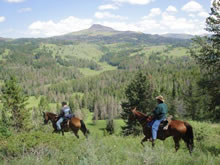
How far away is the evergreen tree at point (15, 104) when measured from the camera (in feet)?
127

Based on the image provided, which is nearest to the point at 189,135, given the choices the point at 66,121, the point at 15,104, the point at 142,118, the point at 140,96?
the point at 142,118

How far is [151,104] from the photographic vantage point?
3372cm

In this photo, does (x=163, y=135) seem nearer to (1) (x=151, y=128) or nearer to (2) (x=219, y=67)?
(1) (x=151, y=128)

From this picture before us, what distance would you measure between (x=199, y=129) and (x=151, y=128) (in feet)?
21.9

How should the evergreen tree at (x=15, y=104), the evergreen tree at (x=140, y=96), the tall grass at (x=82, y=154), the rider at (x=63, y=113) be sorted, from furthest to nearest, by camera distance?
the evergreen tree at (x=15, y=104), the evergreen tree at (x=140, y=96), the rider at (x=63, y=113), the tall grass at (x=82, y=154)

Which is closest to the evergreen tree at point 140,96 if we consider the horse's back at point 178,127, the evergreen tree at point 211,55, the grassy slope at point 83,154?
the evergreen tree at point 211,55

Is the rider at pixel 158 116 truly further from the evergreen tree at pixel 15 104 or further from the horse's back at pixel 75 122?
the evergreen tree at pixel 15 104

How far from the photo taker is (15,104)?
39594mm

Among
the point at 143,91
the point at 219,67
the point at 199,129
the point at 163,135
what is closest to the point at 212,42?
the point at 219,67

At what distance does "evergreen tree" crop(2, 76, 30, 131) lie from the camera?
127 ft

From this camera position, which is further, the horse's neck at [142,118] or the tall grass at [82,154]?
the horse's neck at [142,118]

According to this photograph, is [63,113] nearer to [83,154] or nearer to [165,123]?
[165,123]

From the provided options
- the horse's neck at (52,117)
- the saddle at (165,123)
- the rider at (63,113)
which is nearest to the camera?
the saddle at (165,123)

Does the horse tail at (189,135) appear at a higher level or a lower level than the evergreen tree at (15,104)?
higher
